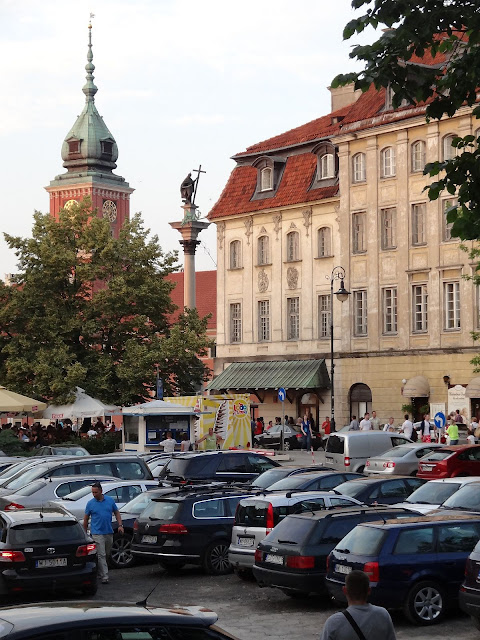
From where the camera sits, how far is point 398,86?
1361cm

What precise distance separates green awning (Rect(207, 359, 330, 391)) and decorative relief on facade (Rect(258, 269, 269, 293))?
3923 millimetres

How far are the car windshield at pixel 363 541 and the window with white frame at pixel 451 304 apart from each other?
39.7m

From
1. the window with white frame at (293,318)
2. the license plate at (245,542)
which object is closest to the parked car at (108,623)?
the license plate at (245,542)

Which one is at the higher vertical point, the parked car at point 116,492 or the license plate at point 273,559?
the parked car at point 116,492

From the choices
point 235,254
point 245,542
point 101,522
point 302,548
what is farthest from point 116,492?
point 235,254

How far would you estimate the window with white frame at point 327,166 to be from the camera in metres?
62.8

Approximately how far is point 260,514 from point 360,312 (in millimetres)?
41228

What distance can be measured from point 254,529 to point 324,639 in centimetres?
1071

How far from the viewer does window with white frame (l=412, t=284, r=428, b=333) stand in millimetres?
57125

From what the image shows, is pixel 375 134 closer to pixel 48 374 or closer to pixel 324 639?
pixel 48 374

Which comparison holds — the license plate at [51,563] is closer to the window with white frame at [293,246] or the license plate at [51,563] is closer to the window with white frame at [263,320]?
the window with white frame at [293,246]

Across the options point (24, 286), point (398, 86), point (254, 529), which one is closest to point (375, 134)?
point (24, 286)

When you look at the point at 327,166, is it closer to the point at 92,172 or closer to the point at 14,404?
the point at 14,404

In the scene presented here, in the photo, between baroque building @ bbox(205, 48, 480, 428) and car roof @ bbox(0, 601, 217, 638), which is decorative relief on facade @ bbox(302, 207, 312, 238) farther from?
car roof @ bbox(0, 601, 217, 638)
